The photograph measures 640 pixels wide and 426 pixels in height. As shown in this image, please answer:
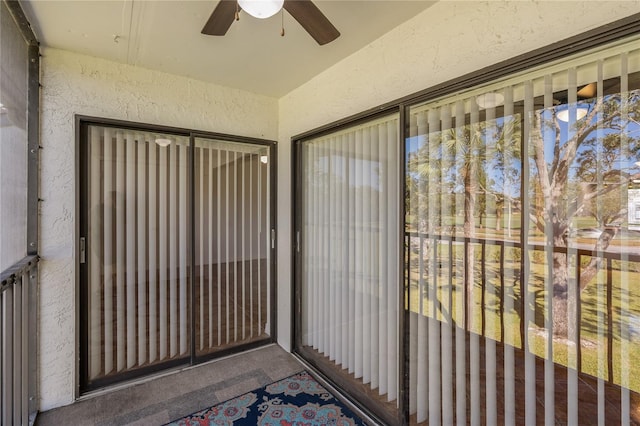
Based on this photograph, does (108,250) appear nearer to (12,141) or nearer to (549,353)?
(12,141)

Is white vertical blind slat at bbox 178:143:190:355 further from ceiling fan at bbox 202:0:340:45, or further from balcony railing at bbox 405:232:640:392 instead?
balcony railing at bbox 405:232:640:392

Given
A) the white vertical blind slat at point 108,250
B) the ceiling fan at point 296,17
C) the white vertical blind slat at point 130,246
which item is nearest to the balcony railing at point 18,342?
the white vertical blind slat at point 108,250

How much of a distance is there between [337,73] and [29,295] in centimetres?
274

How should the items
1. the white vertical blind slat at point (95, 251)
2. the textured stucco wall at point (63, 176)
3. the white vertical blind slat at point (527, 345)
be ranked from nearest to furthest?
the white vertical blind slat at point (527, 345)
the textured stucco wall at point (63, 176)
the white vertical blind slat at point (95, 251)

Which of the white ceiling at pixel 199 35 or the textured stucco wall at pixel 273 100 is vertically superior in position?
the white ceiling at pixel 199 35

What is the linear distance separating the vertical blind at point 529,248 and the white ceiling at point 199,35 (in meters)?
0.67

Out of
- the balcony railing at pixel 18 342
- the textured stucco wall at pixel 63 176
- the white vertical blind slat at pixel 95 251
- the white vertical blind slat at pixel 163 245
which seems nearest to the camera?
the balcony railing at pixel 18 342

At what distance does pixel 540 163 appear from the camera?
135cm

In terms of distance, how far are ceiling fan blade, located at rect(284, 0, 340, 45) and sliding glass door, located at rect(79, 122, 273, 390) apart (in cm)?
166

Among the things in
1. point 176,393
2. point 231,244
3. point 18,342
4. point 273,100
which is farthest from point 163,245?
point 273,100

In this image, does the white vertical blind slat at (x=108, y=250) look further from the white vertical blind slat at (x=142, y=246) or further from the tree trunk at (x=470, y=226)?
the tree trunk at (x=470, y=226)

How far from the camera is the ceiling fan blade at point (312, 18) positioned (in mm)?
1354

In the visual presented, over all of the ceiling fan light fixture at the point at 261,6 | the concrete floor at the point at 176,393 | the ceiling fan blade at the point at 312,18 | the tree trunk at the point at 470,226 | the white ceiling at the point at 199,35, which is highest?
the white ceiling at the point at 199,35

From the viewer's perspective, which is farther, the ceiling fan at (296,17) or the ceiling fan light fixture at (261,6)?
the ceiling fan at (296,17)
